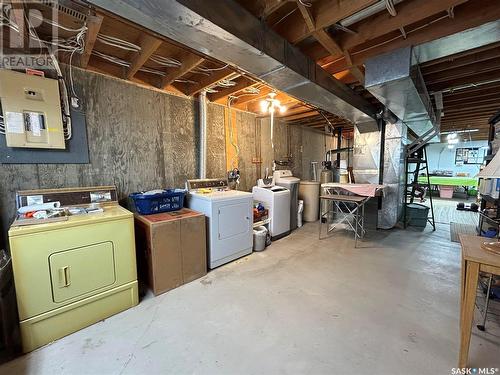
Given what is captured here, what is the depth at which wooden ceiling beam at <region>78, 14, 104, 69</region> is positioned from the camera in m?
1.55

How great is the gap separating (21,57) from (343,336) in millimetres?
3636

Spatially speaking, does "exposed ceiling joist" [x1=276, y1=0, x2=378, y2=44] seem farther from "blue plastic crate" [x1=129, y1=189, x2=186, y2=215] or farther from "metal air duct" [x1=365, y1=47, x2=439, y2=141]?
"blue plastic crate" [x1=129, y1=189, x2=186, y2=215]

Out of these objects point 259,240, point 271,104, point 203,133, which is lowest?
point 259,240

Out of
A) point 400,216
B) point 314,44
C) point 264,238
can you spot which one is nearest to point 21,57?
point 314,44

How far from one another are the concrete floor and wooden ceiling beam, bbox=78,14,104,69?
7.83 ft

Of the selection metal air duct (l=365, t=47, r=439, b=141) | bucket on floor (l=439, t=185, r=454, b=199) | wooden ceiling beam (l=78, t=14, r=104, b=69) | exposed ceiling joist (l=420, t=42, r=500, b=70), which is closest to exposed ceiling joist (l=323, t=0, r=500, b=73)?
metal air duct (l=365, t=47, r=439, b=141)

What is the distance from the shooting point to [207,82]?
2836mm

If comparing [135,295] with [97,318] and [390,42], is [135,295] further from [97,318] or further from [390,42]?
[390,42]

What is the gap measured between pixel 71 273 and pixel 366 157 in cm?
493

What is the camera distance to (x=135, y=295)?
202 cm

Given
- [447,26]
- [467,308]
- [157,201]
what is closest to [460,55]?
[447,26]

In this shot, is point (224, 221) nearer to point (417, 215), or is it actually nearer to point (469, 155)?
point (417, 215)

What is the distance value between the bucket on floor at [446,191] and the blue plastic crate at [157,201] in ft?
34.1

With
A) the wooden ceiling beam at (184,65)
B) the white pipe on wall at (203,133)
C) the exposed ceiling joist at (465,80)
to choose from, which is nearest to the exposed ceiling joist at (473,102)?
the exposed ceiling joist at (465,80)
